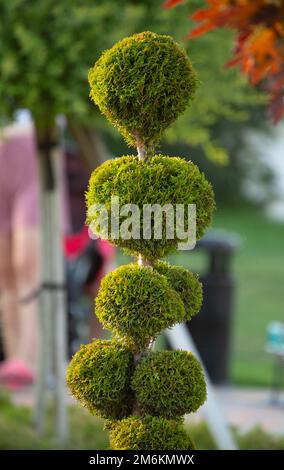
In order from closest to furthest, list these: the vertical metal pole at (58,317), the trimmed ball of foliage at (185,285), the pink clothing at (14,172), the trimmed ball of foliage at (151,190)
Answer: the trimmed ball of foliage at (151,190), the trimmed ball of foliage at (185,285), the vertical metal pole at (58,317), the pink clothing at (14,172)

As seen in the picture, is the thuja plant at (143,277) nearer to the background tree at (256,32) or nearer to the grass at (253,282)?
the background tree at (256,32)

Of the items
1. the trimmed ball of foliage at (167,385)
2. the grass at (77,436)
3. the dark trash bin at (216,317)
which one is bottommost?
the grass at (77,436)

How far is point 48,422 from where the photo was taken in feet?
18.1

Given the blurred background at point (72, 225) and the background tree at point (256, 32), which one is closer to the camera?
the background tree at point (256, 32)

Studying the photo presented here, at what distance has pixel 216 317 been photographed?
777cm

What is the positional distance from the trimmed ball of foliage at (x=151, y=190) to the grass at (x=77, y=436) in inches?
88.7

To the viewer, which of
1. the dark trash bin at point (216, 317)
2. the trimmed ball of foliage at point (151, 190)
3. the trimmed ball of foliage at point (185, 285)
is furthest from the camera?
the dark trash bin at point (216, 317)

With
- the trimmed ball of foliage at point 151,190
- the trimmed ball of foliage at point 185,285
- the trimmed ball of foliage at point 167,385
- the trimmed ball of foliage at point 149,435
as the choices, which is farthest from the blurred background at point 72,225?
the trimmed ball of foliage at point 149,435

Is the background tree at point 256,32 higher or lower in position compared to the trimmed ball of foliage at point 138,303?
higher

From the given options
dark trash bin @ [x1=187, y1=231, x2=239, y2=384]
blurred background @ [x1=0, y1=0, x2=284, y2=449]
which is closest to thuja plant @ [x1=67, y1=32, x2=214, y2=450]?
blurred background @ [x1=0, y1=0, x2=284, y2=449]

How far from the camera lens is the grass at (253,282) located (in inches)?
404

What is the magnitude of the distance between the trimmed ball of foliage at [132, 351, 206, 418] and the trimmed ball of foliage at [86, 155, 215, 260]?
0.82 feet

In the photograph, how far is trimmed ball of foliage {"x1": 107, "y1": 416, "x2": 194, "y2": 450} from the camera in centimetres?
217

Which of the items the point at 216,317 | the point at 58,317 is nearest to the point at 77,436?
the point at 58,317
